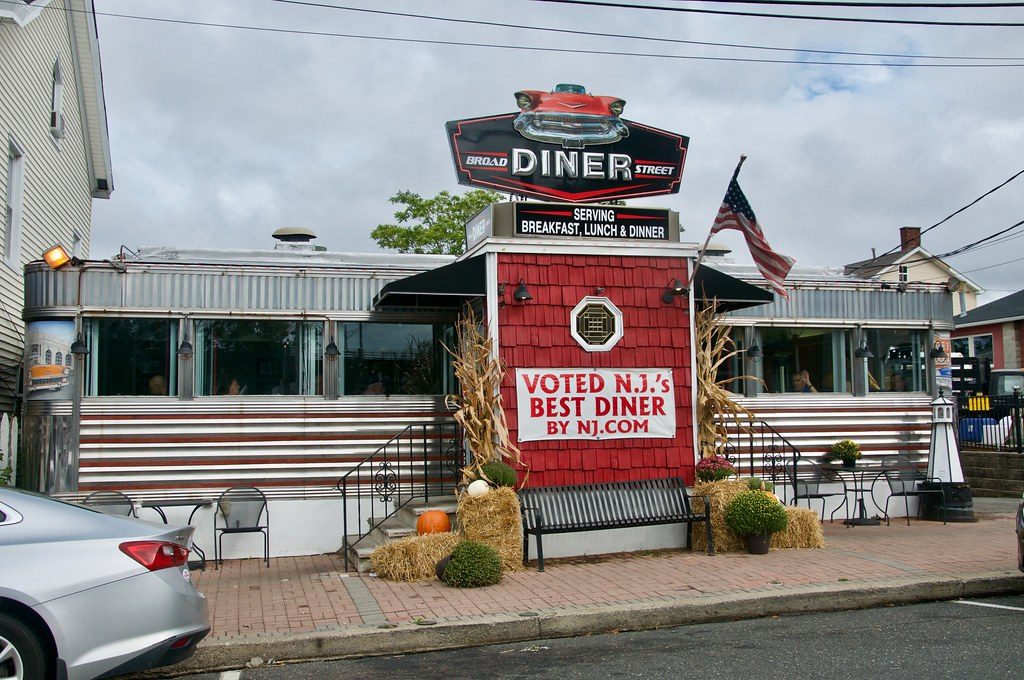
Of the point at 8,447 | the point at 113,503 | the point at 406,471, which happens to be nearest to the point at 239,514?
the point at 113,503

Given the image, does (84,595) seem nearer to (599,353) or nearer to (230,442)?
(230,442)

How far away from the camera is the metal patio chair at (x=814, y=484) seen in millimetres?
13305

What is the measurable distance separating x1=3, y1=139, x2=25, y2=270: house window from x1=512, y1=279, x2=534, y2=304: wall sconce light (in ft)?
28.1

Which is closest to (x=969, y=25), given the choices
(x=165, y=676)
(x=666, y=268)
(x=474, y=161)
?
(x=666, y=268)

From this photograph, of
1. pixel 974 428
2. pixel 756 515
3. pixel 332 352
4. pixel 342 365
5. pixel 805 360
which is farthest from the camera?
pixel 974 428

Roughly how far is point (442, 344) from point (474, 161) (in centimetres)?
249

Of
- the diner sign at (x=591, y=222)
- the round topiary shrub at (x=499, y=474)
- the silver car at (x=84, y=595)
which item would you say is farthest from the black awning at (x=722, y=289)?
the silver car at (x=84, y=595)

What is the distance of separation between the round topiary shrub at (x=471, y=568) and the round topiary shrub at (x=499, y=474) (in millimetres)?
1182

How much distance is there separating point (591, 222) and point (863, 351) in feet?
16.9

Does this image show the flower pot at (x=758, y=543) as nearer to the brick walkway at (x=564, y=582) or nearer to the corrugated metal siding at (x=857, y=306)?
the brick walkway at (x=564, y=582)

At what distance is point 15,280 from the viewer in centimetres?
1518

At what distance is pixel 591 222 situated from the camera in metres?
11.9

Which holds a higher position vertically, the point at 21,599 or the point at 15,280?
the point at 15,280

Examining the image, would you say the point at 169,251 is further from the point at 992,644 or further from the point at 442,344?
the point at 992,644
